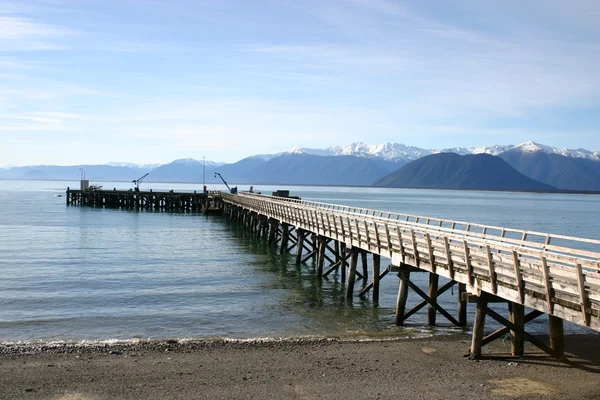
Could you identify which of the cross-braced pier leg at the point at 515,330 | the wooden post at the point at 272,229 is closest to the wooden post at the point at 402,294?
the cross-braced pier leg at the point at 515,330

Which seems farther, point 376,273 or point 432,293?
point 376,273

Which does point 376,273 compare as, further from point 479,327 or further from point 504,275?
point 504,275

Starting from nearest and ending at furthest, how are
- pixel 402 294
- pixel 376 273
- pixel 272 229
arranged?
pixel 402 294
pixel 376 273
pixel 272 229

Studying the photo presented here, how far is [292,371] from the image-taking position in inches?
671

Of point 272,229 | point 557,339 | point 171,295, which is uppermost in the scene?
point 272,229

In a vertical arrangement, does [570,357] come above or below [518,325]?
below

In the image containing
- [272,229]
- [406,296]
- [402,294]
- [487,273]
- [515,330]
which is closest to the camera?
[487,273]

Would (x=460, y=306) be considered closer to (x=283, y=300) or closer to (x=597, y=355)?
(x=597, y=355)

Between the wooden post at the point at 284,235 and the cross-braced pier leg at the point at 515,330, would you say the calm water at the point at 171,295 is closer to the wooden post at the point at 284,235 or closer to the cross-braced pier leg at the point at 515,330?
the wooden post at the point at 284,235

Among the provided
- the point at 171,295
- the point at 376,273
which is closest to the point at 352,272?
the point at 376,273

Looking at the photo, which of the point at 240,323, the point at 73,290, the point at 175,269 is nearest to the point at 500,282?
the point at 240,323

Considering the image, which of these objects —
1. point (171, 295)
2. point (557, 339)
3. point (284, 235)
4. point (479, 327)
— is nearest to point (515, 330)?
point (479, 327)

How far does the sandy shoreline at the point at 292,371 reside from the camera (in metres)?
15.3

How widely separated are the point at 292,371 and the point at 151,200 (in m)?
97.0
